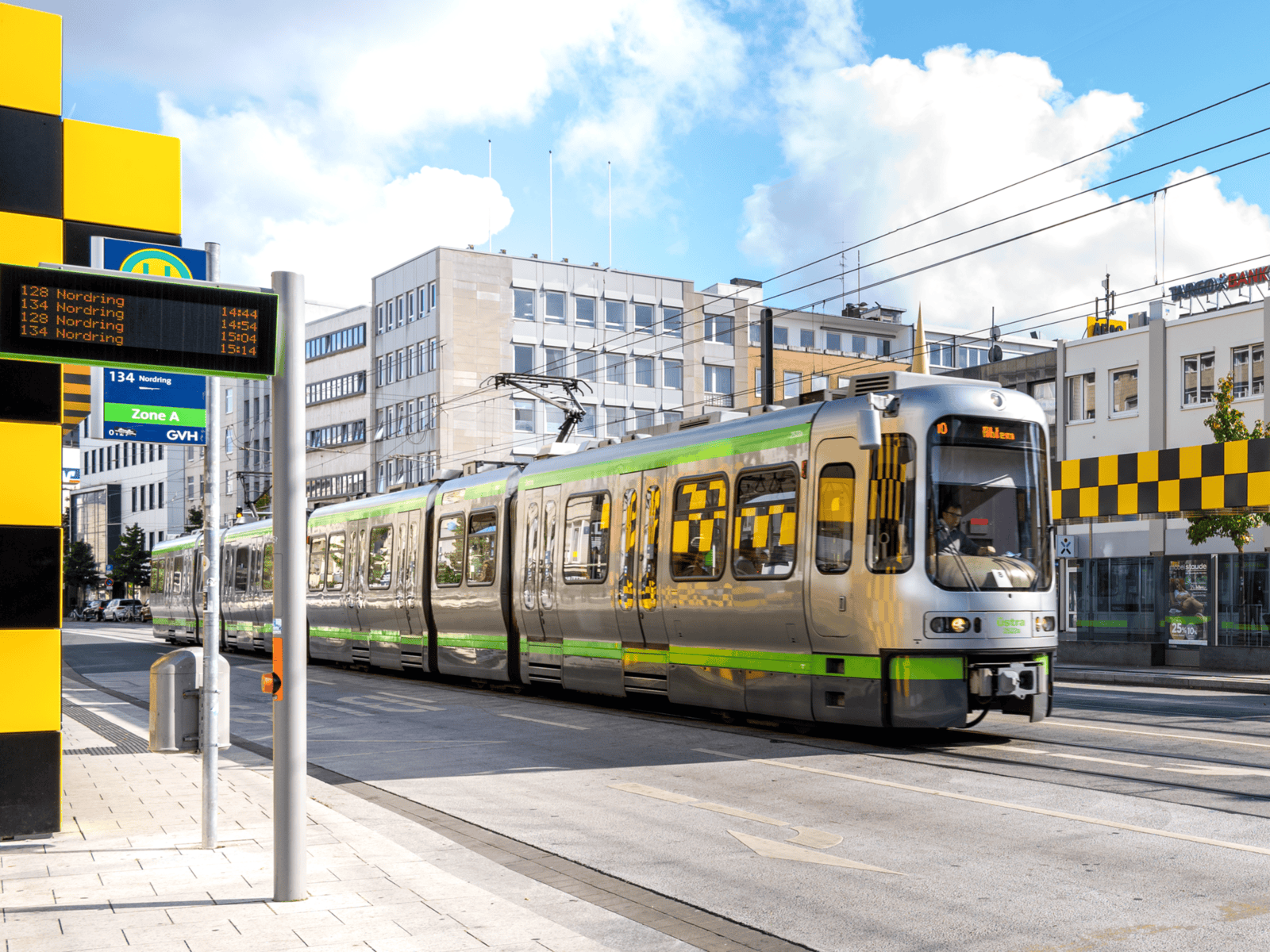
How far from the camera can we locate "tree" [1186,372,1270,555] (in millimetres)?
29141

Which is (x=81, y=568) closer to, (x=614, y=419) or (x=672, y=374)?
(x=614, y=419)

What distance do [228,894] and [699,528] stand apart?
341 inches

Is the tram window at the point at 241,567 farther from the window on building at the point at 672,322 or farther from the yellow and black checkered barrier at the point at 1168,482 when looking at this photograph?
the window on building at the point at 672,322

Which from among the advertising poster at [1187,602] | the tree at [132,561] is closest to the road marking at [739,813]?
the advertising poster at [1187,602]

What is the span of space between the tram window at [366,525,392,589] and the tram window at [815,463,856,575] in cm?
→ 1268

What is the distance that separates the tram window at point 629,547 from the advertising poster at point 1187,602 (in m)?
15.3

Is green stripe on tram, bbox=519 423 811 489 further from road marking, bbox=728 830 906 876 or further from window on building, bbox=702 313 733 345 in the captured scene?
window on building, bbox=702 313 733 345

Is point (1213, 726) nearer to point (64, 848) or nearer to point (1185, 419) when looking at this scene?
point (64, 848)

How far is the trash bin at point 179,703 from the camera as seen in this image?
7.73 metres

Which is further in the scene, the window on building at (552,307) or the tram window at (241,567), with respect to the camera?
the window on building at (552,307)

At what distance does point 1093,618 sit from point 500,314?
143 ft

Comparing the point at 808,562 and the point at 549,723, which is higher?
the point at 808,562

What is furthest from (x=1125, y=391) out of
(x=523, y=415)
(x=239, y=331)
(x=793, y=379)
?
(x=239, y=331)

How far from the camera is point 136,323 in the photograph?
6.25 metres
